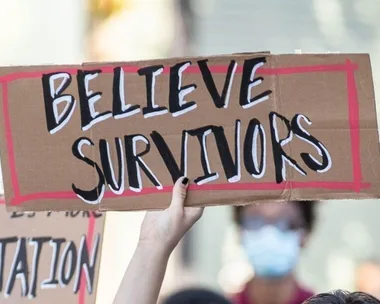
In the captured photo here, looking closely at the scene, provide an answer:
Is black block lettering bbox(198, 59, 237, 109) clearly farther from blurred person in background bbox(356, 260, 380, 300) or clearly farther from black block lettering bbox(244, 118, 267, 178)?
blurred person in background bbox(356, 260, 380, 300)

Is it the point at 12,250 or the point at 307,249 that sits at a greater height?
the point at 307,249

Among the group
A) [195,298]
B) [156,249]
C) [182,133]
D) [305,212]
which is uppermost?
[305,212]

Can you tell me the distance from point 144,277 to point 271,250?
155 cm

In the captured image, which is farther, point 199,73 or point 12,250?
point 12,250

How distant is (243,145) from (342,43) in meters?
1.65

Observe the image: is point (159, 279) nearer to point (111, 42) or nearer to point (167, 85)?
point (167, 85)

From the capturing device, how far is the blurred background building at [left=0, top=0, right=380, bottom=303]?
10.5 ft

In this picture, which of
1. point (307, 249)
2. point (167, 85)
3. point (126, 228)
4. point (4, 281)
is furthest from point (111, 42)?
point (167, 85)

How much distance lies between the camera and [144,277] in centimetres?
163

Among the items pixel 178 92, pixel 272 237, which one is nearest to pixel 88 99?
pixel 178 92

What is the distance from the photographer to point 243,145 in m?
1.71

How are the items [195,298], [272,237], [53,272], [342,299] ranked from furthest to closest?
1. [272,237]
2. [195,298]
3. [53,272]
4. [342,299]

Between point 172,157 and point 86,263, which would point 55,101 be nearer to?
point 172,157

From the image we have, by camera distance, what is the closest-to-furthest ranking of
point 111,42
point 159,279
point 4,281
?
1. point 159,279
2. point 4,281
3. point 111,42
